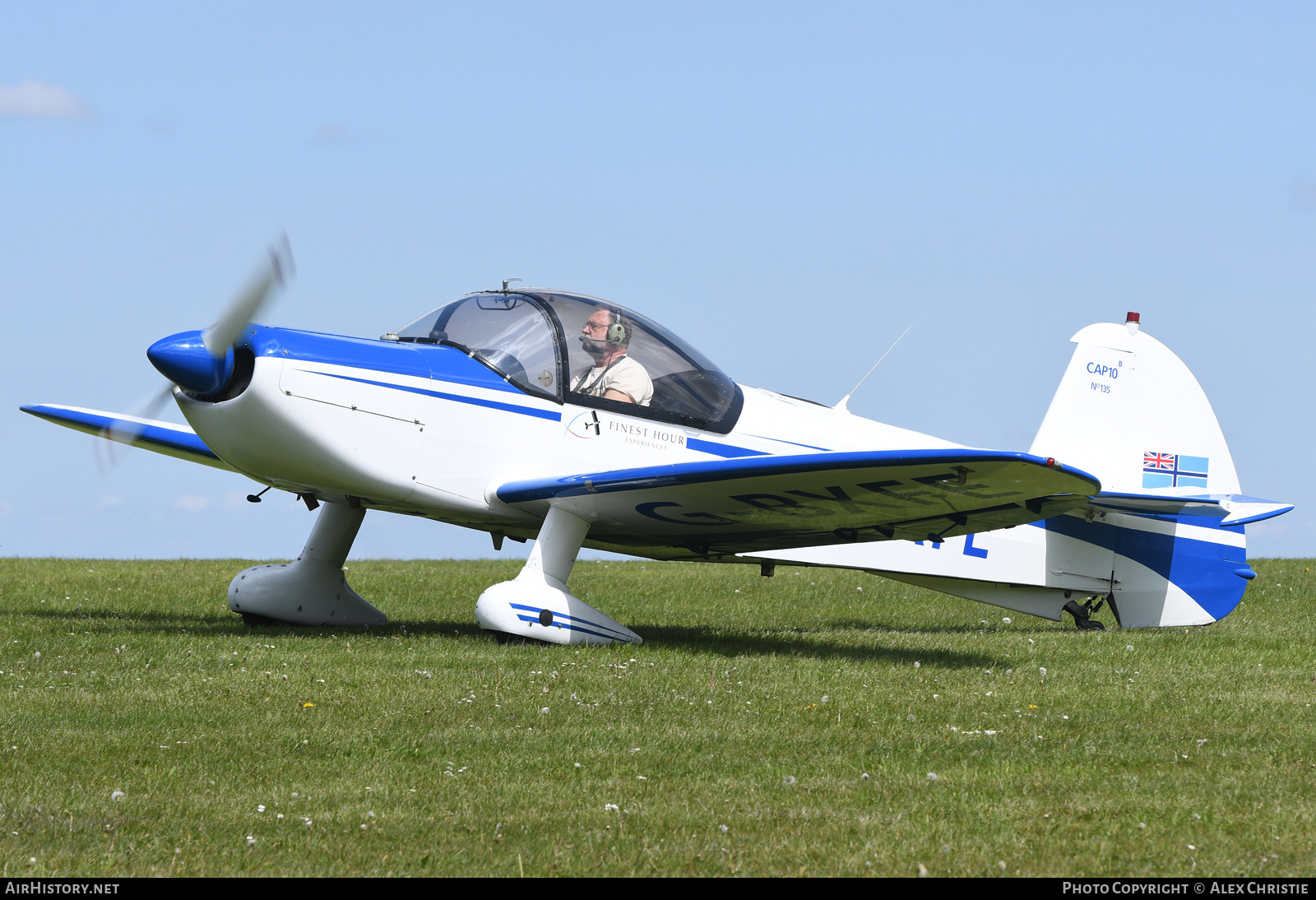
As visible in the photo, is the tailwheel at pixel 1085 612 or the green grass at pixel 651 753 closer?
the green grass at pixel 651 753

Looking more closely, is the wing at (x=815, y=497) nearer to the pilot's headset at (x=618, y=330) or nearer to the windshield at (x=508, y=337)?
the windshield at (x=508, y=337)

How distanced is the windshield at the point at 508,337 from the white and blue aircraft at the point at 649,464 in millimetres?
20

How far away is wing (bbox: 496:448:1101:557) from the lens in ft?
26.1

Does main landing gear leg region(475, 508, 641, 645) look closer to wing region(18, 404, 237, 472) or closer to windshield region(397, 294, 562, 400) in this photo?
windshield region(397, 294, 562, 400)

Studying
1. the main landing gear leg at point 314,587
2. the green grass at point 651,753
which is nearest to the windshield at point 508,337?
the main landing gear leg at point 314,587

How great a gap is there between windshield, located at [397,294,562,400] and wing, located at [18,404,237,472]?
10.3 ft

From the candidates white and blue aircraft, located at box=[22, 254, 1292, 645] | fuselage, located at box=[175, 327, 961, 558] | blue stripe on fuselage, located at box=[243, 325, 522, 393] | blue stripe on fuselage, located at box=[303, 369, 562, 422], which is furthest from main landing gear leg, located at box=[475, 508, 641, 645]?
blue stripe on fuselage, located at box=[243, 325, 522, 393]

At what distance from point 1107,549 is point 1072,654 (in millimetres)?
2628

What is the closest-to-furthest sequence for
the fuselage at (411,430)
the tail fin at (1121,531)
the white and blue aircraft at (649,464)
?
the white and blue aircraft at (649,464) < the fuselage at (411,430) < the tail fin at (1121,531)

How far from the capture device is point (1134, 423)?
1166 cm

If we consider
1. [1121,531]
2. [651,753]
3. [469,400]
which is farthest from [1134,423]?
[651,753]

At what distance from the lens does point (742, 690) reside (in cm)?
748

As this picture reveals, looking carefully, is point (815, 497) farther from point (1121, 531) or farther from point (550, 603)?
point (1121, 531)

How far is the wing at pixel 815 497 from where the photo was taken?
26.1ft
